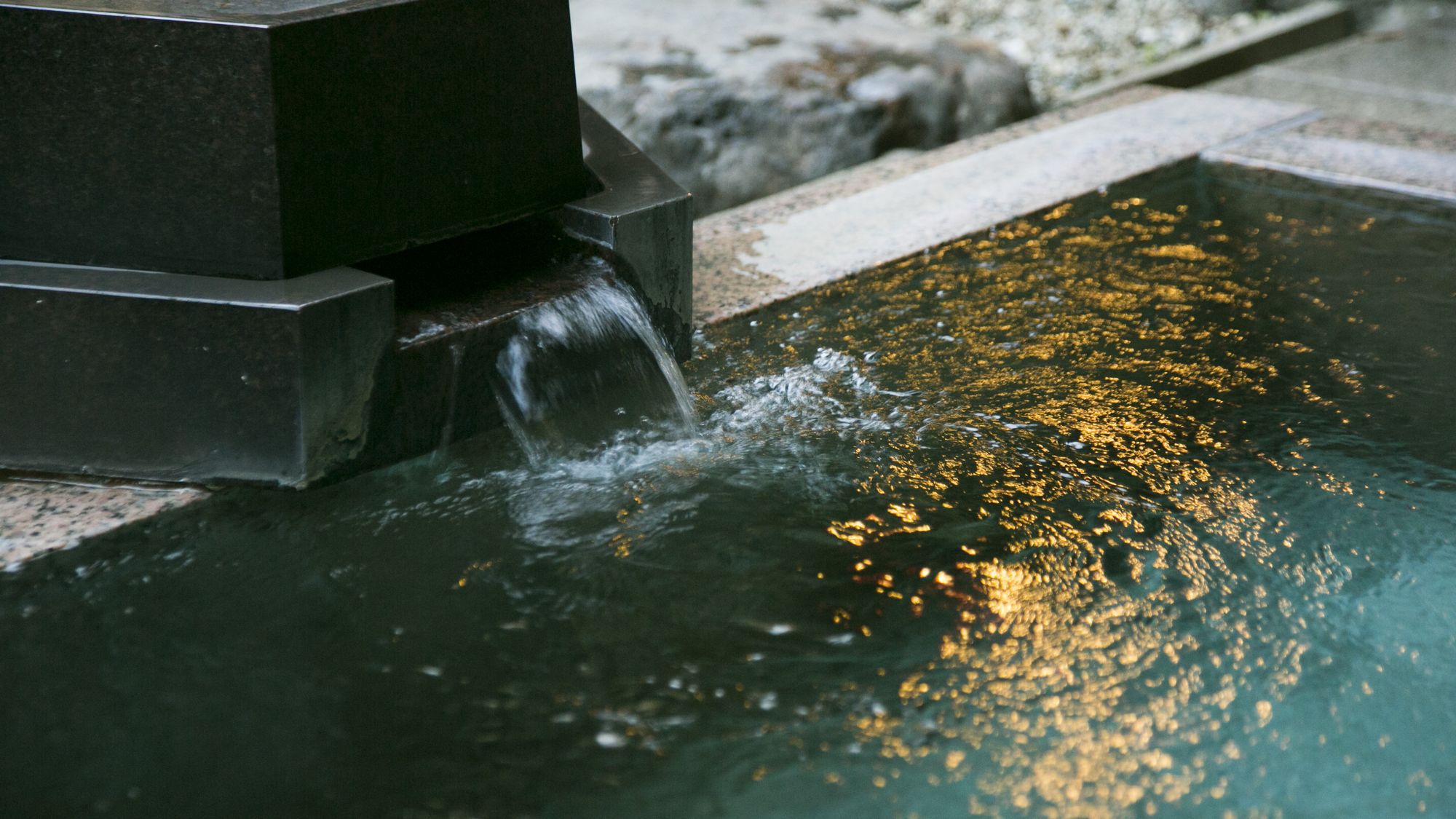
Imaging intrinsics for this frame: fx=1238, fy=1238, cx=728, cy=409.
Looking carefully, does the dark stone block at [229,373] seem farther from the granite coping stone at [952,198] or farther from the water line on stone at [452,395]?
the granite coping stone at [952,198]

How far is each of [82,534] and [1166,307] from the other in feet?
9.63

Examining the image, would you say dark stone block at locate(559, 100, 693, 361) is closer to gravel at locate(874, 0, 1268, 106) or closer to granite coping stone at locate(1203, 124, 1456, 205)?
granite coping stone at locate(1203, 124, 1456, 205)

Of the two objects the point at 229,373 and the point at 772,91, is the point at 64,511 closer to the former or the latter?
the point at 229,373

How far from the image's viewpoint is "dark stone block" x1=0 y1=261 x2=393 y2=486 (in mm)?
2555

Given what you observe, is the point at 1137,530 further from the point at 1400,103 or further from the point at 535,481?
the point at 1400,103

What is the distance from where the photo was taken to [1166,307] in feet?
→ 12.1

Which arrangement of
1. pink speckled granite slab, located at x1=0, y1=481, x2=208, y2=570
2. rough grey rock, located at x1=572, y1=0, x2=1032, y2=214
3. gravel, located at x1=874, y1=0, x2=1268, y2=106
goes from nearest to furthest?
pink speckled granite slab, located at x1=0, y1=481, x2=208, y2=570
rough grey rock, located at x1=572, y1=0, x2=1032, y2=214
gravel, located at x1=874, y1=0, x2=1268, y2=106

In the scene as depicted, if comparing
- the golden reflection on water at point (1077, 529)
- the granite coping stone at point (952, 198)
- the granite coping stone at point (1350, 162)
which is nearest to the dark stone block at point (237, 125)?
the granite coping stone at point (952, 198)

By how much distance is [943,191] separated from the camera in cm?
459

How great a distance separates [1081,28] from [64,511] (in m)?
6.79

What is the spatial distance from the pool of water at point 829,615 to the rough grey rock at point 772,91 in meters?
2.01

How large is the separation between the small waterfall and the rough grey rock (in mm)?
2137

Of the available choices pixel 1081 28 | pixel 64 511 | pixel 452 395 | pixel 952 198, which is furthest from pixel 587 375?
pixel 1081 28

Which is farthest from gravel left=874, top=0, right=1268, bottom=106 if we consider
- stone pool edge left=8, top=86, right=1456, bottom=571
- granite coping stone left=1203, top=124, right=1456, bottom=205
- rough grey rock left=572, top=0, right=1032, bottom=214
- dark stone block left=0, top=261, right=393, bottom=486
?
dark stone block left=0, top=261, right=393, bottom=486
